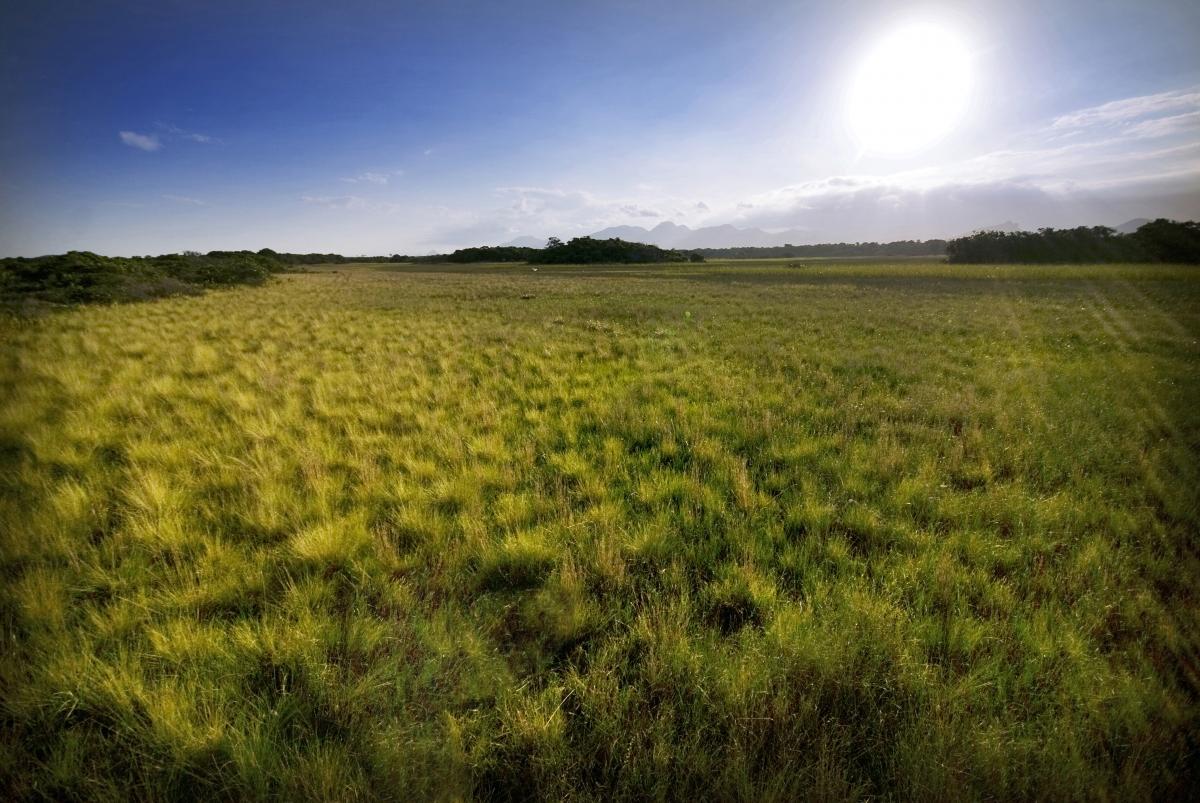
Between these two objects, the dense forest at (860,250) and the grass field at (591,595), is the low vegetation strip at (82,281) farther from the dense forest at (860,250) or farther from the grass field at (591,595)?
the dense forest at (860,250)

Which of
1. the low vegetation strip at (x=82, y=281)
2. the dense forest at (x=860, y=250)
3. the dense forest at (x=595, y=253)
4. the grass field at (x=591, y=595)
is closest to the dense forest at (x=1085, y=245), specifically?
the dense forest at (x=860, y=250)

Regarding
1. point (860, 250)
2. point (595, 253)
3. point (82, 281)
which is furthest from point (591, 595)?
point (860, 250)

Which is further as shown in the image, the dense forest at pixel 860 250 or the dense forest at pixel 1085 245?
the dense forest at pixel 860 250

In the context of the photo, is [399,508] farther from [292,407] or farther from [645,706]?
[292,407]

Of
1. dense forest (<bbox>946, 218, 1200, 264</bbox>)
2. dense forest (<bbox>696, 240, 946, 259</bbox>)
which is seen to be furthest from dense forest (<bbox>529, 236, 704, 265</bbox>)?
dense forest (<bbox>946, 218, 1200, 264</bbox>)

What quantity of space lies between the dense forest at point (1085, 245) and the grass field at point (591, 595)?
251 feet

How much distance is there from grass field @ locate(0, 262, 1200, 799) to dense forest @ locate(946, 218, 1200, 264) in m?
76.5

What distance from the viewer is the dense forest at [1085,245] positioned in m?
52.3

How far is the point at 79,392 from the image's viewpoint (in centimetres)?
659

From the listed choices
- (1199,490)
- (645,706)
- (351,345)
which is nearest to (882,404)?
(1199,490)

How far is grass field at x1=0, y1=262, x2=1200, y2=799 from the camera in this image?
1.87 metres

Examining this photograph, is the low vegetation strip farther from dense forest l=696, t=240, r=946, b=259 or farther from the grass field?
dense forest l=696, t=240, r=946, b=259

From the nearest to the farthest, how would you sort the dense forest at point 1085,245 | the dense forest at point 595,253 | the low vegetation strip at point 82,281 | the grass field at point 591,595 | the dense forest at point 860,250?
1. the grass field at point 591,595
2. the low vegetation strip at point 82,281
3. the dense forest at point 1085,245
4. the dense forest at point 595,253
5. the dense forest at point 860,250

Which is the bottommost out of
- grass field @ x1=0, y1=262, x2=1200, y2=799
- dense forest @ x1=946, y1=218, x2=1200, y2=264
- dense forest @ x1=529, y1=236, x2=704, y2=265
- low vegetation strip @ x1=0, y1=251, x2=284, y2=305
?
grass field @ x1=0, y1=262, x2=1200, y2=799
